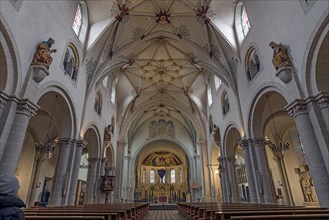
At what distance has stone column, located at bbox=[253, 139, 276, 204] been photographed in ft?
32.8

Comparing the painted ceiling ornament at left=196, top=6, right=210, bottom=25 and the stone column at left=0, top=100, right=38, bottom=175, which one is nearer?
the stone column at left=0, top=100, right=38, bottom=175

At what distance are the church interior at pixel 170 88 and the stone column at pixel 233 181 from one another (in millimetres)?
71

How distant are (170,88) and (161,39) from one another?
705cm

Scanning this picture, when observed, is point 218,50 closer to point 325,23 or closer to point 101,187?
point 325,23

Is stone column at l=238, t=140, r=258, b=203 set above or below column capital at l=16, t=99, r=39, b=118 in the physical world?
below

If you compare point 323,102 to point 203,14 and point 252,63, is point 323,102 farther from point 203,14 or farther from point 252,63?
point 203,14

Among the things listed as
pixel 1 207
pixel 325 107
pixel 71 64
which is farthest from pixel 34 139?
pixel 325 107

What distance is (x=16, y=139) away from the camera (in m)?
6.55

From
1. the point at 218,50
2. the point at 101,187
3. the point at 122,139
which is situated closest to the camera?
the point at 218,50

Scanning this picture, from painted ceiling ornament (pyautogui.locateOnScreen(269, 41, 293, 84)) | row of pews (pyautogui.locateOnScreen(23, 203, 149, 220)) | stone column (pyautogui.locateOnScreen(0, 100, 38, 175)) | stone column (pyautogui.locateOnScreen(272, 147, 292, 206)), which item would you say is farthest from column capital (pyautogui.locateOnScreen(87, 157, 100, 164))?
stone column (pyautogui.locateOnScreen(272, 147, 292, 206))

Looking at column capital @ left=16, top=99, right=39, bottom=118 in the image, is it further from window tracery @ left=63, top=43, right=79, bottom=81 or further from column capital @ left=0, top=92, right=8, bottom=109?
window tracery @ left=63, top=43, right=79, bottom=81

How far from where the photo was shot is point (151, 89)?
23.1 m

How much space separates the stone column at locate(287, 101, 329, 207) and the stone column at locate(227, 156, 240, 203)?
8.78 metres

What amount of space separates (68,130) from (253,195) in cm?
1018
